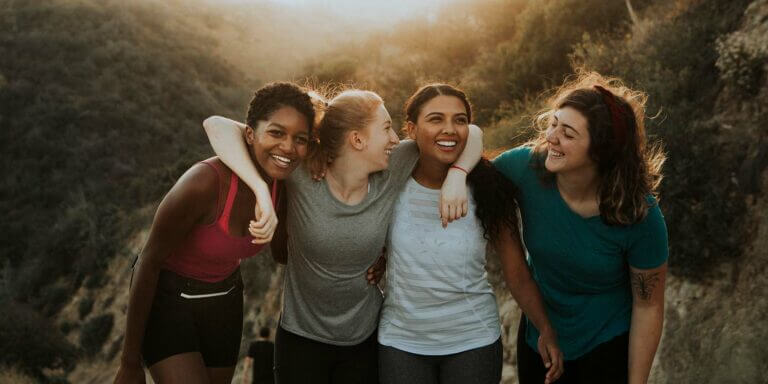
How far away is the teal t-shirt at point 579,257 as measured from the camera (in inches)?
113

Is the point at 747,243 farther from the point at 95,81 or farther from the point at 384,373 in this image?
the point at 95,81

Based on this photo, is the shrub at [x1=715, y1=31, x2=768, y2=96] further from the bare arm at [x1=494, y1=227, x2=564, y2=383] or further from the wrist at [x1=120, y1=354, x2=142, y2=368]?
the wrist at [x1=120, y1=354, x2=142, y2=368]

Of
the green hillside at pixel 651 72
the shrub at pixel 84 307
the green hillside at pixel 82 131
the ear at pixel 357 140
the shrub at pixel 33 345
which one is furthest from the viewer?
the green hillside at pixel 82 131

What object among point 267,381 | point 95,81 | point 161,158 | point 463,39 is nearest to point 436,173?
point 267,381

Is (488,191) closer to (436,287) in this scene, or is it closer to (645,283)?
(436,287)

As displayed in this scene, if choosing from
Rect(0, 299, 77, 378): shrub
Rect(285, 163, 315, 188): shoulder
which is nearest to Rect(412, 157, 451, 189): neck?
Rect(285, 163, 315, 188): shoulder

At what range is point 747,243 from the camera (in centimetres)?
575

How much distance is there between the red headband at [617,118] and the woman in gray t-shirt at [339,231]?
66cm

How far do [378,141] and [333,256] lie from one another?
64cm

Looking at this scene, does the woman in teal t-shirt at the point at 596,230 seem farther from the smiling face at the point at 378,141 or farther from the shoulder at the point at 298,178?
the shoulder at the point at 298,178

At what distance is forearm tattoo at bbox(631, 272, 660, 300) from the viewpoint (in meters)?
2.91

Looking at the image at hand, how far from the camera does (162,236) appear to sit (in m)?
2.83

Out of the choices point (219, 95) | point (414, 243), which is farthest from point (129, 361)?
point (219, 95)

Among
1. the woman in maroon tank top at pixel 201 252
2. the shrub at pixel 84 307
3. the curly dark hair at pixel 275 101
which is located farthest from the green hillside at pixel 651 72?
the shrub at pixel 84 307
